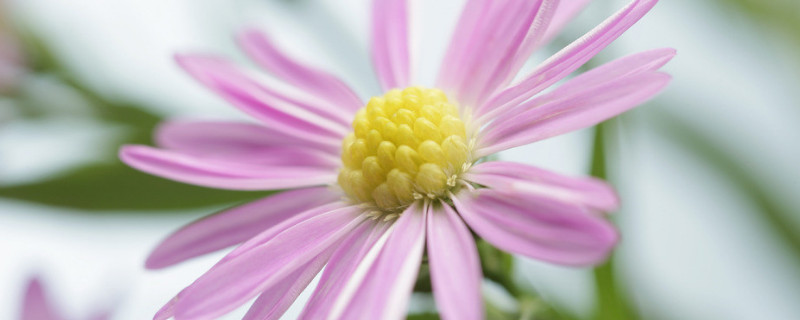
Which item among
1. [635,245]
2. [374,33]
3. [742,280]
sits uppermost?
[374,33]

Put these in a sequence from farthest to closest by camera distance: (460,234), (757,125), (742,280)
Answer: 1. (742,280)
2. (757,125)
3. (460,234)

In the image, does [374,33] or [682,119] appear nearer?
[374,33]

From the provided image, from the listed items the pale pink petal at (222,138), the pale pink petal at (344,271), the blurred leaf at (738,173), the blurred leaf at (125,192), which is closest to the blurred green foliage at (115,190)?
the blurred leaf at (125,192)

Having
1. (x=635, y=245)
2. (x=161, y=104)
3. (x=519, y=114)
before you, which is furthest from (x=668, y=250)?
(x=519, y=114)

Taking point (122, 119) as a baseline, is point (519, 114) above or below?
below

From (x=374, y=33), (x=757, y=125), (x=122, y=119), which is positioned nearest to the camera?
(x=374, y=33)

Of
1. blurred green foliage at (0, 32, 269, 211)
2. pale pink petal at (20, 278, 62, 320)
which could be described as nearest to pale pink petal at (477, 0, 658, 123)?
blurred green foliage at (0, 32, 269, 211)

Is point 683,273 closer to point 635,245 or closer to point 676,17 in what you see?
point 676,17
